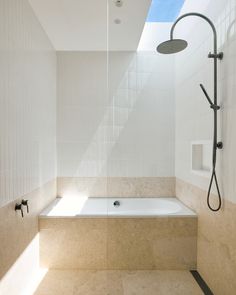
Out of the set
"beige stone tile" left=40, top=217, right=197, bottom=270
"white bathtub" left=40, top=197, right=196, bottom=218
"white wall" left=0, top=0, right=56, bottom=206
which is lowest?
"beige stone tile" left=40, top=217, right=197, bottom=270

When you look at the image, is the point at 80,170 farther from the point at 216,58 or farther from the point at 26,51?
the point at 216,58

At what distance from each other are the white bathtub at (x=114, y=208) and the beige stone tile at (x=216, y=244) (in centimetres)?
20

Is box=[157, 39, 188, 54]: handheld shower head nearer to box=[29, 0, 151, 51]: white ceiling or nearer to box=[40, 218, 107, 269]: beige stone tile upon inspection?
box=[29, 0, 151, 51]: white ceiling

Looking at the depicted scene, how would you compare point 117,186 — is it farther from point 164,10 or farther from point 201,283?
point 164,10

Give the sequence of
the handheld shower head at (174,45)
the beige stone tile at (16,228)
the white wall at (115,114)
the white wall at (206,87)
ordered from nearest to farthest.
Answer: the beige stone tile at (16,228)
the white wall at (206,87)
the handheld shower head at (174,45)
the white wall at (115,114)

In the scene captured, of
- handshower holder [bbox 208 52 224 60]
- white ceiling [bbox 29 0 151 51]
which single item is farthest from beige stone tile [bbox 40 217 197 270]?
white ceiling [bbox 29 0 151 51]

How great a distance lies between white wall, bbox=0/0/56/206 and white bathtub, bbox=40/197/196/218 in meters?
0.37

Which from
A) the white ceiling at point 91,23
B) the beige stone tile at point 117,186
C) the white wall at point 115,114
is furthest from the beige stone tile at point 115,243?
the white ceiling at point 91,23

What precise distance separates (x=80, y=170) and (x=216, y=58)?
84.0 inches

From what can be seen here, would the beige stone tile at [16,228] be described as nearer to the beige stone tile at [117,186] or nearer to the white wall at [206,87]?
the beige stone tile at [117,186]

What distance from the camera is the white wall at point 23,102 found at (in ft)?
5.35

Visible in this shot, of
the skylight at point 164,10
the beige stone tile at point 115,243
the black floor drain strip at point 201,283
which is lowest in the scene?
the black floor drain strip at point 201,283

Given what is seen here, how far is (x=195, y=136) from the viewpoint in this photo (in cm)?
242

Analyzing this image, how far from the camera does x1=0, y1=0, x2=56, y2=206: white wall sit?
5.35 feet
